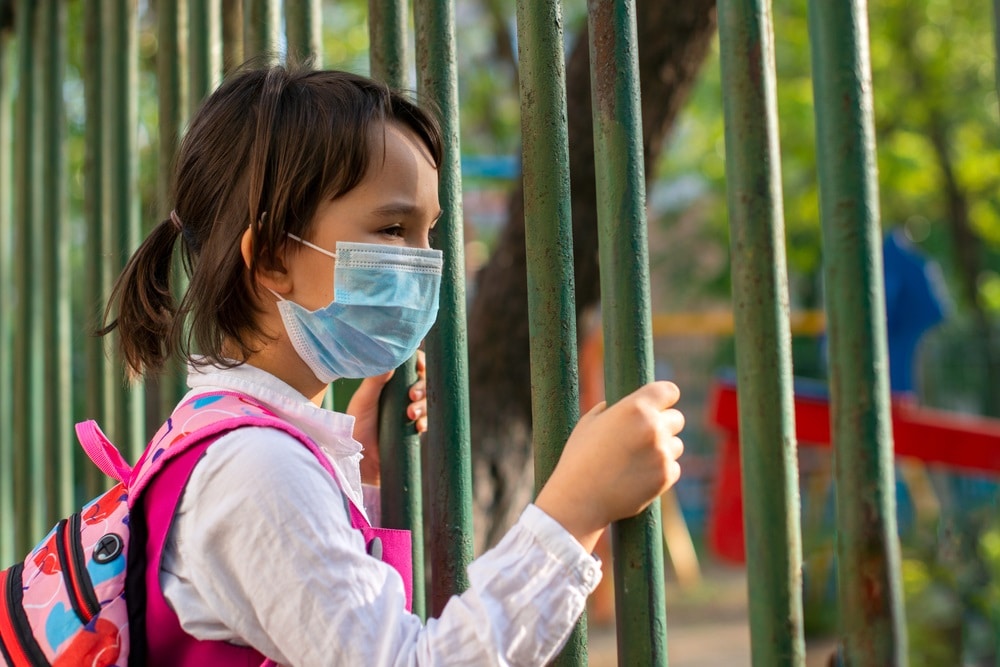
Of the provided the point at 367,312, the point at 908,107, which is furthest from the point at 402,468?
the point at 908,107

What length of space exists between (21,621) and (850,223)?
1032mm

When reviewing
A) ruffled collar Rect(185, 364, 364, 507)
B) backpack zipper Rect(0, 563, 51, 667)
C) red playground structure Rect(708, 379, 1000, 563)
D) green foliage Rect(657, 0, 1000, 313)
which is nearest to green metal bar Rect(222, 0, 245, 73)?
ruffled collar Rect(185, 364, 364, 507)

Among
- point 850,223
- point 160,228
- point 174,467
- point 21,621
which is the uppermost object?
point 160,228

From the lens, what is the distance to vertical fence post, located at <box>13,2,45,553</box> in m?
2.69

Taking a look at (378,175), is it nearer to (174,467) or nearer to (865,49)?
(174,467)

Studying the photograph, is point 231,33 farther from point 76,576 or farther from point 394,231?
point 76,576

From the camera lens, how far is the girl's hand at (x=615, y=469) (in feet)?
3.95

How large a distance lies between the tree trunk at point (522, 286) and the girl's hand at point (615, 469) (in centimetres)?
236

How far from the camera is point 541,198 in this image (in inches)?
56.3

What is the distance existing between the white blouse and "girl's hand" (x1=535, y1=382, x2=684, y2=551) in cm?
3

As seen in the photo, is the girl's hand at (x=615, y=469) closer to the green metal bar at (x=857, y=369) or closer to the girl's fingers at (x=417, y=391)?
the green metal bar at (x=857, y=369)

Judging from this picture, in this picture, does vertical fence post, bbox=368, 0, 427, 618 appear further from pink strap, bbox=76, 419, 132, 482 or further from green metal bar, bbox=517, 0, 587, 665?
pink strap, bbox=76, 419, 132, 482

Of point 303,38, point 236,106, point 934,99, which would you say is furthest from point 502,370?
point 934,99

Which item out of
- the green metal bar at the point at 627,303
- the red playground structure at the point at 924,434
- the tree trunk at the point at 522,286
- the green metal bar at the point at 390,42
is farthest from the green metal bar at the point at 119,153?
the red playground structure at the point at 924,434
